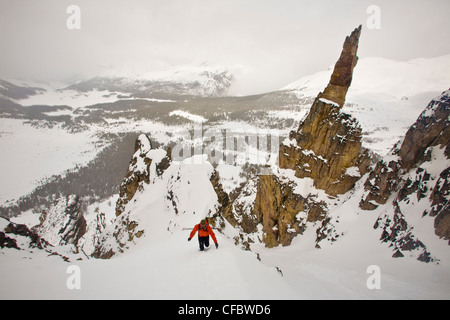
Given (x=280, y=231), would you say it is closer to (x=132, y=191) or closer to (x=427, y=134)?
(x=427, y=134)

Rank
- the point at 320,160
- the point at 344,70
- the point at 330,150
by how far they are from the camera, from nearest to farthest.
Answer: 1. the point at 344,70
2. the point at 330,150
3. the point at 320,160

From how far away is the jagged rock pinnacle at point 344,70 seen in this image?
32156 mm

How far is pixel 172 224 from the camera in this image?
24078mm

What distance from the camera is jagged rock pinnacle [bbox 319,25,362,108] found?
32.2m

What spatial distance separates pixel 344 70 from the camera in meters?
33.0

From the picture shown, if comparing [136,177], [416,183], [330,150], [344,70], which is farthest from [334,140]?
[136,177]

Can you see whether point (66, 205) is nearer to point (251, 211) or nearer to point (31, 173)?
point (251, 211)

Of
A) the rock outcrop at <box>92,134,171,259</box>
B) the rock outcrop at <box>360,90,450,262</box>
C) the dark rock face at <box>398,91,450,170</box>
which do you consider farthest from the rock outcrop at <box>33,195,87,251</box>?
the dark rock face at <box>398,91,450,170</box>

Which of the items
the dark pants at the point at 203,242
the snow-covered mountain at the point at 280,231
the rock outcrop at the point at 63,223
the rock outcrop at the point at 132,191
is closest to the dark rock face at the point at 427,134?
the snow-covered mountain at the point at 280,231

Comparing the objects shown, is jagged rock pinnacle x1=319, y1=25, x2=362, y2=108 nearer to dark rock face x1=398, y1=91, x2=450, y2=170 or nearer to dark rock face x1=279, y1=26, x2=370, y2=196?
dark rock face x1=279, y1=26, x2=370, y2=196

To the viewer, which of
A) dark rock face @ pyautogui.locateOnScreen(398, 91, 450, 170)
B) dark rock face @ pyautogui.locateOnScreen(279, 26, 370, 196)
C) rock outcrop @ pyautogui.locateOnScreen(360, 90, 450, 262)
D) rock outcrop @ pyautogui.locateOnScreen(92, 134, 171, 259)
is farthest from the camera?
dark rock face @ pyautogui.locateOnScreen(279, 26, 370, 196)

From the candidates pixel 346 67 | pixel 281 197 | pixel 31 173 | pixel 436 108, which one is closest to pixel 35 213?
pixel 31 173

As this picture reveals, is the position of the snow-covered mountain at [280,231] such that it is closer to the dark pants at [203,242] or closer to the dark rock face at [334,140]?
the dark rock face at [334,140]
